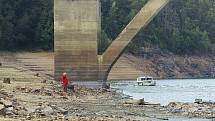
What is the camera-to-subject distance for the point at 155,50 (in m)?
132

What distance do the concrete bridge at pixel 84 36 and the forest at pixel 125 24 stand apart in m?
3.90

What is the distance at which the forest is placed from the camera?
316 ft

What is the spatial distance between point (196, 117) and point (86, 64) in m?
41.6

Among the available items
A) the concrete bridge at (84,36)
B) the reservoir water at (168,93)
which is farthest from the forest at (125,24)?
the reservoir water at (168,93)

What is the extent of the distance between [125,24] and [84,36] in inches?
2029

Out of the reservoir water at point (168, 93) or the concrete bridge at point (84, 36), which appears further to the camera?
the concrete bridge at point (84, 36)

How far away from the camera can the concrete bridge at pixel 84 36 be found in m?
69.4

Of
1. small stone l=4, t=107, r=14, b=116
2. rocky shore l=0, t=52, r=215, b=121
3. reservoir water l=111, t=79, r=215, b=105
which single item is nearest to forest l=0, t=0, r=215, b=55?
reservoir water l=111, t=79, r=215, b=105

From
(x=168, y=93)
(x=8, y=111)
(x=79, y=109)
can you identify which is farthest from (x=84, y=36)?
(x=8, y=111)

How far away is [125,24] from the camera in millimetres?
121438

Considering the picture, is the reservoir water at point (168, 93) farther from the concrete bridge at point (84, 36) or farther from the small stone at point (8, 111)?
the small stone at point (8, 111)

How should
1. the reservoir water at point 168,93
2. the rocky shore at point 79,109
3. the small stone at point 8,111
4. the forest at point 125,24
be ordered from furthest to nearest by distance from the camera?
the forest at point 125,24, the reservoir water at point 168,93, the rocky shore at point 79,109, the small stone at point 8,111

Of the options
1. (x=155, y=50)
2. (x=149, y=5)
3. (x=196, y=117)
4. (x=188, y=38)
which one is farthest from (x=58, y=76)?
(x=188, y=38)

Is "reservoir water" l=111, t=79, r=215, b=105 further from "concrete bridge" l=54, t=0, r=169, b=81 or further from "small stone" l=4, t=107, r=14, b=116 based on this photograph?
"small stone" l=4, t=107, r=14, b=116
